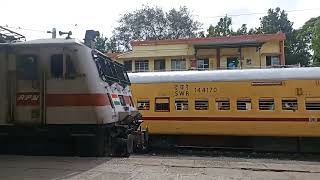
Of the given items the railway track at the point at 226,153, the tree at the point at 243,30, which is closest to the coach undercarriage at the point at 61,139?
the railway track at the point at 226,153

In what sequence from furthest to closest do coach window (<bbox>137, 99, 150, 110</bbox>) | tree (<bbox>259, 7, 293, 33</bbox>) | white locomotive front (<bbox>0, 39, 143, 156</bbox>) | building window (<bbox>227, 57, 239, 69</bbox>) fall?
tree (<bbox>259, 7, 293, 33</bbox>) < building window (<bbox>227, 57, 239, 69</bbox>) < coach window (<bbox>137, 99, 150, 110</bbox>) < white locomotive front (<bbox>0, 39, 143, 156</bbox>)

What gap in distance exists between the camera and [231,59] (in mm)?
39906

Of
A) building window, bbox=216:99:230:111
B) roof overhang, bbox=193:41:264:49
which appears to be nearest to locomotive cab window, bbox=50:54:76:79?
building window, bbox=216:99:230:111

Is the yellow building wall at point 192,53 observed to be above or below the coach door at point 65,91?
above

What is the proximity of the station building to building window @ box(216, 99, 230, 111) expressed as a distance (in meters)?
20.2

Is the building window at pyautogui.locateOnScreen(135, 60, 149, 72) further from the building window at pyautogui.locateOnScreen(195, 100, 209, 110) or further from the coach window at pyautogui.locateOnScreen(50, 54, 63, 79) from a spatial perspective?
the coach window at pyautogui.locateOnScreen(50, 54, 63, 79)

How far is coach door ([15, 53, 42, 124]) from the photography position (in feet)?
35.1

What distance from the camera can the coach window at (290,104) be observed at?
16.8 metres

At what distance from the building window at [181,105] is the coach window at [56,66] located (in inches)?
314

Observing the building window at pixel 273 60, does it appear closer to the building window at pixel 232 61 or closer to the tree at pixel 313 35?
the building window at pixel 232 61

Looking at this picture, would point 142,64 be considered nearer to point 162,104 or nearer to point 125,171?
point 162,104

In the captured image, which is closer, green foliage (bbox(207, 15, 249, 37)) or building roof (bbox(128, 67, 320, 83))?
building roof (bbox(128, 67, 320, 83))

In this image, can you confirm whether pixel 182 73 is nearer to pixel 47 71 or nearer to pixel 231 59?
pixel 47 71

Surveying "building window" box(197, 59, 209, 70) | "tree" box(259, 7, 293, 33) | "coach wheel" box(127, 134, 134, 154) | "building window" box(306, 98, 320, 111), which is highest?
"tree" box(259, 7, 293, 33)
